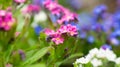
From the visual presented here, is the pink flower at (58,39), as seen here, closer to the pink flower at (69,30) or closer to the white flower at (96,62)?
the pink flower at (69,30)

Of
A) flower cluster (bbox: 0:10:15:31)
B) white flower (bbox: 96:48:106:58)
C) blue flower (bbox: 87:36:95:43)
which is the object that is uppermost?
blue flower (bbox: 87:36:95:43)

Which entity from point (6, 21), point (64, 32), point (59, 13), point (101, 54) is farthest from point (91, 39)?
Result: point (6, 21)

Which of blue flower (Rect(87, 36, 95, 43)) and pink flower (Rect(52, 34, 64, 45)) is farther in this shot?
blue flower (Rect(87, 36, 95, 43))

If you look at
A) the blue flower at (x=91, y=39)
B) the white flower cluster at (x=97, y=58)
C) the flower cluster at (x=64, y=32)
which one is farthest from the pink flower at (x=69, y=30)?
the blue flower at (x=91, y=39)

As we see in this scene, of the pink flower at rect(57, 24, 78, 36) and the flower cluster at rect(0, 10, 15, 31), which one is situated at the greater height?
the pink flower at rect(57, 24, 78, 36)

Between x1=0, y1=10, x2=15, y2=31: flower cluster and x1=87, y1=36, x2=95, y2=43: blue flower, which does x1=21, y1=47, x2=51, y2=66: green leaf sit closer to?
x1=0, y1=10, x2=15, y2=31: flower cluster

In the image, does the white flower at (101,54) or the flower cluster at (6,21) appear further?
the white flower at (101,54)

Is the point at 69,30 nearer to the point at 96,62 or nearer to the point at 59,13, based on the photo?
the point at 96,62

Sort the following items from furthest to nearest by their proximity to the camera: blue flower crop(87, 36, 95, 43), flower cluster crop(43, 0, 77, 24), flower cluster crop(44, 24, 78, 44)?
1. blue flower crop(87, 36, 95, 43)
2. flower cluster crop(43, 0, 77, 24)
3. flower cluster crop(44, 24, 78, 44)

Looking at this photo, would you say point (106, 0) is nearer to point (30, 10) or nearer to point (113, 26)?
point (113, 26)

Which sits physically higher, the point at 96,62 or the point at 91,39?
the point at 91,39

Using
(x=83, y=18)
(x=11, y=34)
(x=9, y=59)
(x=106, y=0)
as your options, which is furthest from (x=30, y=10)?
(x=106, y=0)

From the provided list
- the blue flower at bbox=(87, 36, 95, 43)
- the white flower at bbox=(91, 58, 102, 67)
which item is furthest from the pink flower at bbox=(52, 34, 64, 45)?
the blue flower at bbox=(87, 36, 95, 43)
